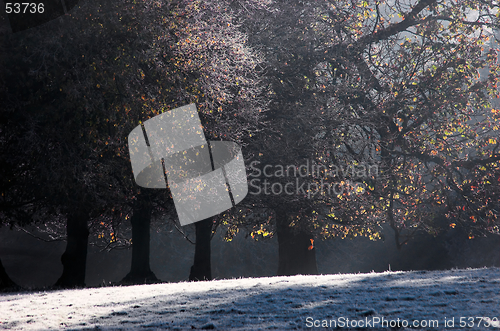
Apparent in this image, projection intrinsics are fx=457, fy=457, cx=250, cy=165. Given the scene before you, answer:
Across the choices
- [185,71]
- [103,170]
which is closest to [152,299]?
[103,170]

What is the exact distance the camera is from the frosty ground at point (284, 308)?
4.94m

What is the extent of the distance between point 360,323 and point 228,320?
1.48 m

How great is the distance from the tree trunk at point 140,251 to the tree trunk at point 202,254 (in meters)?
1.64

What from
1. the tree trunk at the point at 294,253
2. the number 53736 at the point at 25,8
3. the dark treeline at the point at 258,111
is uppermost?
the number 53736 at the point at 25,8

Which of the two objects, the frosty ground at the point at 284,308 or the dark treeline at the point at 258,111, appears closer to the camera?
the frosty ground at the point at 284,308

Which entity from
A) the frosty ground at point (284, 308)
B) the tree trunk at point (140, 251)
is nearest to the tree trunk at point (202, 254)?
the tree trunk at point (140, 251)

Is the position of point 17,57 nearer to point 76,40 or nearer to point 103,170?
point 76,40

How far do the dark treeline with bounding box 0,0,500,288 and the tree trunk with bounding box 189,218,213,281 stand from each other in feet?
0.14

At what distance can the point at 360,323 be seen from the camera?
15.8 ft

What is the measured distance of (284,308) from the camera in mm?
5961

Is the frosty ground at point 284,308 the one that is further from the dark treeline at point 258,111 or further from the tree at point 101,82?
the dark treeline at point 258,111

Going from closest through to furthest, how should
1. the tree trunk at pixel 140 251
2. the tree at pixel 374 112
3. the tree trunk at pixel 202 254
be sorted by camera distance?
the tree trunk at pixel 140 251
the tree at pixel 374 112
the tree trunk at pixel 202 254

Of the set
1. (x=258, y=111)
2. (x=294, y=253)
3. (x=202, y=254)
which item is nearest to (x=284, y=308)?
(x=258, y=111)

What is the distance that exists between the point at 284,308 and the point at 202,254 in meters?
12.0
